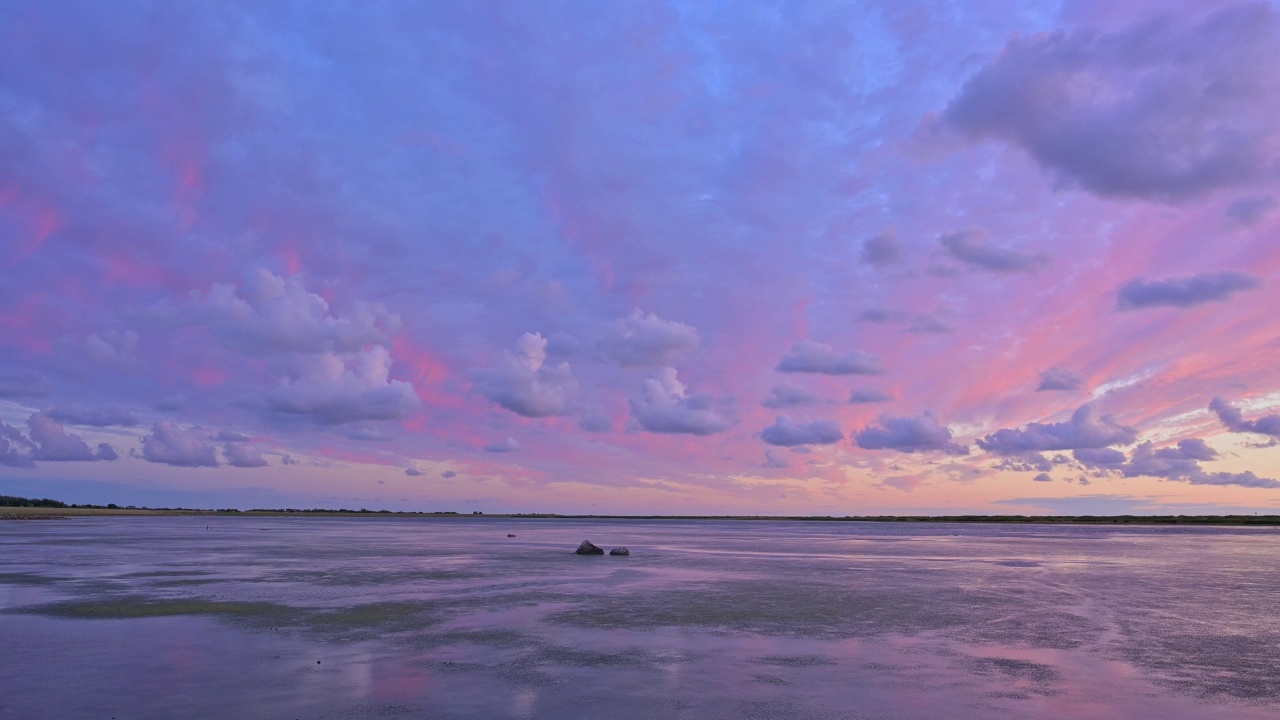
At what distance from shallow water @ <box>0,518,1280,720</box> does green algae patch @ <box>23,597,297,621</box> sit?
0.54ft

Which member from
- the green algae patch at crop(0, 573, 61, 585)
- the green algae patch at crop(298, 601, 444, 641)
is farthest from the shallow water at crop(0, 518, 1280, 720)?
the green algae patch at crop(0, 573, 61, 585)

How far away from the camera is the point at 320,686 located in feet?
40.5

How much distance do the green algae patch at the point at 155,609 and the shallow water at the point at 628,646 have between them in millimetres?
163

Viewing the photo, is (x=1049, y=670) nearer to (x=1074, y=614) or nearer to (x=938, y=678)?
(x=938, y=678)

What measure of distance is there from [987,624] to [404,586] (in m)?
18.0

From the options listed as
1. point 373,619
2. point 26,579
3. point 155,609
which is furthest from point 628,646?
point 26,579

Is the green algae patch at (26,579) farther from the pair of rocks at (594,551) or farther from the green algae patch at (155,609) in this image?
the pair of rocks at (594,551)

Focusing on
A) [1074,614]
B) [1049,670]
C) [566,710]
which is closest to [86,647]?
[566,710]

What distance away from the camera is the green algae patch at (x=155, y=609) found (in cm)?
1944

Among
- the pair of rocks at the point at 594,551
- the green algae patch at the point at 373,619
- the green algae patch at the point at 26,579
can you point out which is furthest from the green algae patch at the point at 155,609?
the pair of rocks at the point at 594,551

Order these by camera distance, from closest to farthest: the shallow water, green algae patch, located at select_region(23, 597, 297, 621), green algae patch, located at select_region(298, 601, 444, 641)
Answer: the shallow water, green algae patch, located at select_region(298, 601, 444, 641), green algae patch, located at select_region(23, 597, 297, 621)

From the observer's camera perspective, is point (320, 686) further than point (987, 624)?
No

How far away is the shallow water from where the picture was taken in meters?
11.6

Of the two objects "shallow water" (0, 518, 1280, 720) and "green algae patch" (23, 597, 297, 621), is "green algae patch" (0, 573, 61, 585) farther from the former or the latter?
"green algae patch" (23, 597, 297, 621)
